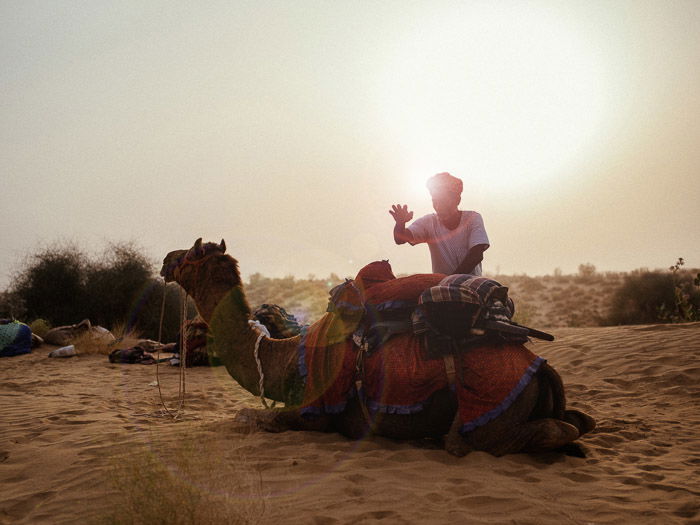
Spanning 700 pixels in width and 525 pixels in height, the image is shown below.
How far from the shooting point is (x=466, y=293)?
4.11 m

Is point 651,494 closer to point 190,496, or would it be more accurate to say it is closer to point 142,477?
point 190,496

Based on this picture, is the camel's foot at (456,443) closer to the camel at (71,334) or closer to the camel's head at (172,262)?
the camel's head at (172,262)

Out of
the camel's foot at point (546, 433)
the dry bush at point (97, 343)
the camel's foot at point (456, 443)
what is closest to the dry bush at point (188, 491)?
the camel's foot at point (456, 443)

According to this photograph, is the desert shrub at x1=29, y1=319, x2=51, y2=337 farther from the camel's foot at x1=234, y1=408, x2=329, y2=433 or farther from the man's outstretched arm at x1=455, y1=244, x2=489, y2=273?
the man's outstretched arm at x1=455, y1=244, x2=489, y2=273

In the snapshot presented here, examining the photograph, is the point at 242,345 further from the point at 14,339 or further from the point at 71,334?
the point at 71,334

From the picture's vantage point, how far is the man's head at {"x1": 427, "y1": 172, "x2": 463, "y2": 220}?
5785 millimetres

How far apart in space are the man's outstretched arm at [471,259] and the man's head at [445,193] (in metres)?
0.57

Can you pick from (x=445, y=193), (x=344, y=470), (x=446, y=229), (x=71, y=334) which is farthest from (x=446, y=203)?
(x=71, y=334)

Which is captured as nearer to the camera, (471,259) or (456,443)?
(456,443)

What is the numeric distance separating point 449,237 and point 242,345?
8.37 feet

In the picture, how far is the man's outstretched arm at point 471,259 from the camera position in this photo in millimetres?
5409

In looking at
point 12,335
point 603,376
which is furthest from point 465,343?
point 12,335

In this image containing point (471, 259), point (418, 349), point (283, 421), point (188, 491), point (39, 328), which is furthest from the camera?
point (39, 328)

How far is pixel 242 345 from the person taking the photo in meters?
4.87
